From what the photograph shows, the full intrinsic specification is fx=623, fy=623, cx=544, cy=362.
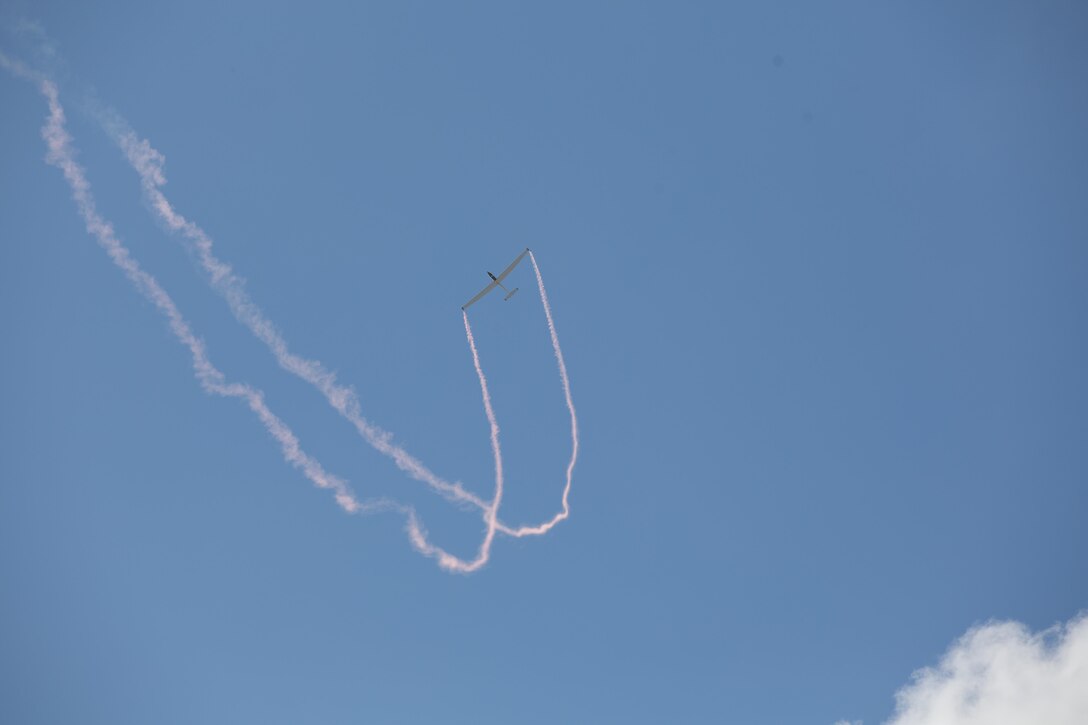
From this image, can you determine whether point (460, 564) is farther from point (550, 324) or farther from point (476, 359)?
point (550, 324)

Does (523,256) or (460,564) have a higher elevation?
(523,256)

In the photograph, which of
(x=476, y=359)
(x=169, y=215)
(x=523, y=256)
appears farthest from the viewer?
(x=476, y=359)

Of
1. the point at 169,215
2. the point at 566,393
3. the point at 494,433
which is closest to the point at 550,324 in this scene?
the point at 566,393

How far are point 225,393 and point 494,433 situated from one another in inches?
841

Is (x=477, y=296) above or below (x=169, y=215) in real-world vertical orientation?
above

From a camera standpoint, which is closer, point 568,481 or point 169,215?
point 169,215

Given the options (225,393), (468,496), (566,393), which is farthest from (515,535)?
(225,393)

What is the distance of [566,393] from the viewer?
52812 mm

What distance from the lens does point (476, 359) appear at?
5259 cm

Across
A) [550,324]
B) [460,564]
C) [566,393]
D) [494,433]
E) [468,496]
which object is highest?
[550,324]

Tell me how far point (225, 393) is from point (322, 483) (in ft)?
33.8

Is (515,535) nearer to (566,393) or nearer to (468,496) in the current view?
(468,496)

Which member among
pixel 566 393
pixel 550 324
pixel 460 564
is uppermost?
pixel 550 324

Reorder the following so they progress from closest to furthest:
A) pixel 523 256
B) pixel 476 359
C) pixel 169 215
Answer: pixel 169 215 → pixel 523 256 → pixel 476 359
